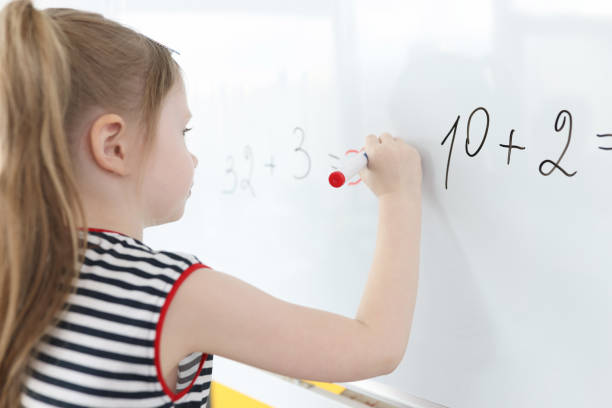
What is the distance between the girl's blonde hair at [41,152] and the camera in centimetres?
45

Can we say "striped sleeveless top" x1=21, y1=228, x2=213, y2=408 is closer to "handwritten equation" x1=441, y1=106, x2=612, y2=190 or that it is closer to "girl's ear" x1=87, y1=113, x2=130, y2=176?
"girl's ear" x1=87, y1=113, x2=130, y2=176

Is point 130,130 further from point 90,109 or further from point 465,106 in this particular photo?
point 465,106

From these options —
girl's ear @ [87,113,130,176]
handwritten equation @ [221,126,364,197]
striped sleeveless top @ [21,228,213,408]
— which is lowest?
striped sleeveless top @ [21,228,213,408]

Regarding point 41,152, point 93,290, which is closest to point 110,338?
point 93,290

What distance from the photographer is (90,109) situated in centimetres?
49

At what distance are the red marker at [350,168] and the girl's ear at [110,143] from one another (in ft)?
0.58

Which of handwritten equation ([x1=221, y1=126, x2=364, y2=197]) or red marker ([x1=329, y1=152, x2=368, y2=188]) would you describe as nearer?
red marker ([x1=329, y1=152, x2=368, y2=188])

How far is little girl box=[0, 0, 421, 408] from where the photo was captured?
45 cm

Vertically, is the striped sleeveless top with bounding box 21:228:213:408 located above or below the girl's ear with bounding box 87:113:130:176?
below

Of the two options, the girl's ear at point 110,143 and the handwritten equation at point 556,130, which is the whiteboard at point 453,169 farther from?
the girl's ear at point 110,143

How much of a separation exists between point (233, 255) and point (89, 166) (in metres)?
0.29

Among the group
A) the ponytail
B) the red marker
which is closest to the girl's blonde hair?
the ponytail

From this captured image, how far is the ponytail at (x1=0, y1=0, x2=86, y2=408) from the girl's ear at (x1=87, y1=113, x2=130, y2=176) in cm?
3

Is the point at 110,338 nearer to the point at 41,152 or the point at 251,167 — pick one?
the point at 41,152
